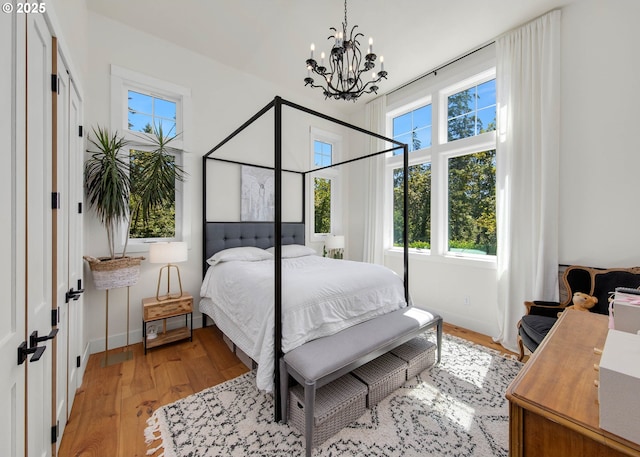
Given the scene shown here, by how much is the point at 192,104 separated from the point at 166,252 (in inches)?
75.9

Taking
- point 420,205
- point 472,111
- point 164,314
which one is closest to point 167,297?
point 164,314

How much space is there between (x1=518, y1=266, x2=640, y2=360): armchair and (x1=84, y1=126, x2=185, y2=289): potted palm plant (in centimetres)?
362

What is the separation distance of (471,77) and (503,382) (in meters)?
3.45

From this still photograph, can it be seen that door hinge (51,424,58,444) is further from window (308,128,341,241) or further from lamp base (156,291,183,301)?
window (308,128,341,241)

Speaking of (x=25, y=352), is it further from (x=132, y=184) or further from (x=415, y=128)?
(x=415, y=128)

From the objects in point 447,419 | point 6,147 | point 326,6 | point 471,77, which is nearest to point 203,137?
point 326,6

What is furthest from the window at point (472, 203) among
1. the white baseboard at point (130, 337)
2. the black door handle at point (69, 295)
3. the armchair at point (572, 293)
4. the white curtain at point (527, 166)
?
the black door handle at point (69, 295)

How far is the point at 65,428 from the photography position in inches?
65.6

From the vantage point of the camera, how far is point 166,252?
2.60m

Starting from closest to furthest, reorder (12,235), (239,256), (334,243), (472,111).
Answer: (12,235) → (239,256) → (472,111) → (334,243)

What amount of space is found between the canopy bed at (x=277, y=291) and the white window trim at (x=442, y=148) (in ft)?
4.00

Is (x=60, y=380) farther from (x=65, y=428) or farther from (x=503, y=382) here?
(x=503, y=382)

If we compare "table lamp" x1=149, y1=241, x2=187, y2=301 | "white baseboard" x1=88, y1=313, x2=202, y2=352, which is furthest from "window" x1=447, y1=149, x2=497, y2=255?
"white baseboard" x1=88, y1=313, x2=202, y2=352

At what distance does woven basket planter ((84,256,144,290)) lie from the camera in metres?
2.31
